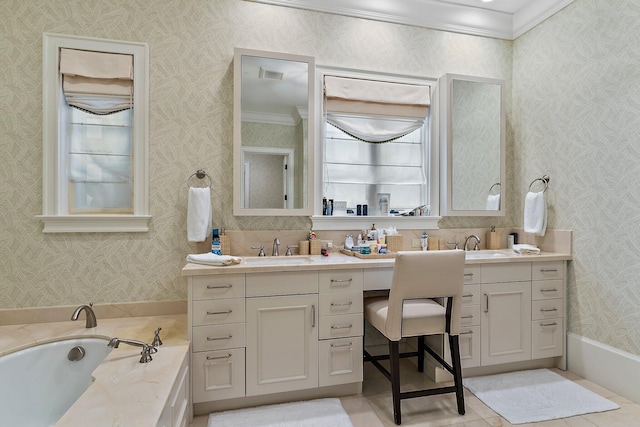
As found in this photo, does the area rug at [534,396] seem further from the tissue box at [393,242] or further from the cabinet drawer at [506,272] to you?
the tissue box at [393,242]

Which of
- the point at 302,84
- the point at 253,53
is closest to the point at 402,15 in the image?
the point at 302,84

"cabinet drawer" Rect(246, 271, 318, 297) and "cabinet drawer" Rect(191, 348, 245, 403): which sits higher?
"cabinet drawer" Rect(246, 271, 318, 297)

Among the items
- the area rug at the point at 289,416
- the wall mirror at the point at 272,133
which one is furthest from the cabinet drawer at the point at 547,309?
the wall mirror at the point at 272,133

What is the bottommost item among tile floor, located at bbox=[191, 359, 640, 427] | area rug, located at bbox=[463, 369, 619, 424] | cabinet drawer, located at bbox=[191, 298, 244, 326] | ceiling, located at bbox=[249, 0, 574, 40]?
tile floor, located at bbox=[191, 359, 640, 427]

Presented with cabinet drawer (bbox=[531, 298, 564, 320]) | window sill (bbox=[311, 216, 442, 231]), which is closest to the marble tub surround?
window sill (bbox=[311, 216, 442, 231])

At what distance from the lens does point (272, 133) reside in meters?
2.54

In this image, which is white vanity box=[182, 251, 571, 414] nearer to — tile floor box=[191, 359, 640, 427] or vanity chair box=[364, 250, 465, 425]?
tile floor box=[191, 359, 640, 427]

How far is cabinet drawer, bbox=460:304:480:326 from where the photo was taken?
2344 mm

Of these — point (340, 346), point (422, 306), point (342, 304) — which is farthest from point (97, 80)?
point (422, 306)

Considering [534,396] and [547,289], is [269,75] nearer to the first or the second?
[547,289]

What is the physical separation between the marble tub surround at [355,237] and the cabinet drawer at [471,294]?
1.96ft

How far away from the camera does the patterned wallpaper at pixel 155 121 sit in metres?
2.21

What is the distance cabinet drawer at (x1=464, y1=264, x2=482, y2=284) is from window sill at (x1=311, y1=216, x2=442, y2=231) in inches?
23.6

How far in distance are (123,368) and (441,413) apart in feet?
5.62
